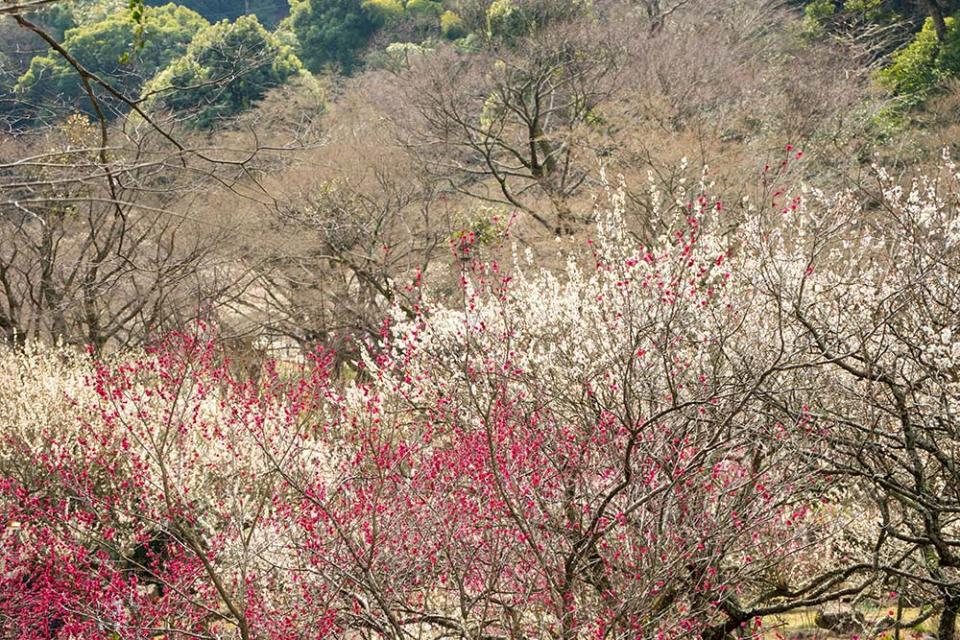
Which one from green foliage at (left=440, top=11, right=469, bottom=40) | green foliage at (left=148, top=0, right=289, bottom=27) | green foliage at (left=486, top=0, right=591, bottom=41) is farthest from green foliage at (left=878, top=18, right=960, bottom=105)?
green foliage at (left=148, top=0, right=289, bottom=27)

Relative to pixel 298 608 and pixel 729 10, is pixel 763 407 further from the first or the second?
pixel 729 10

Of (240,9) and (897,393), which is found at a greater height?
(240,9)

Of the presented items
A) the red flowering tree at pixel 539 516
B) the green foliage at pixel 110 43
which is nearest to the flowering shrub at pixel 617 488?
the red flowering tree at pixel 539 516

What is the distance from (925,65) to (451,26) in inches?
749

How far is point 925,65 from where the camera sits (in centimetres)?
2136

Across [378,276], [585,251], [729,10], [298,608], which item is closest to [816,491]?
[298,608]

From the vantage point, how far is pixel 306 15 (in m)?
38.9

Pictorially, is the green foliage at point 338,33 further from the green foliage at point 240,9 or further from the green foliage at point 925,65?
the green foliage at point 925,65

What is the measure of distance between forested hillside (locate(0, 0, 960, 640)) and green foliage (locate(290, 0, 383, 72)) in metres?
1.53

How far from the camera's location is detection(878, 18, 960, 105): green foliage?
68.1 feet

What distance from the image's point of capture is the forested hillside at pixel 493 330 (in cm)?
464

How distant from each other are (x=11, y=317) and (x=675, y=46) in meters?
16.2

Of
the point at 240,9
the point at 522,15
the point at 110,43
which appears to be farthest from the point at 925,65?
the point at 240,9

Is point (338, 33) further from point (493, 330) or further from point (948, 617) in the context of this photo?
point (948, 617)
